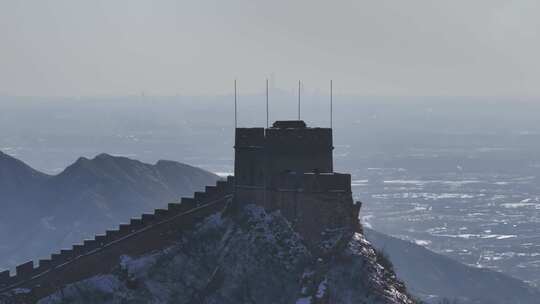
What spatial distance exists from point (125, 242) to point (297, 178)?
13.6 m

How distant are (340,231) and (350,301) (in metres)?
4.69

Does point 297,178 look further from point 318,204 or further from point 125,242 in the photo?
point 125,242

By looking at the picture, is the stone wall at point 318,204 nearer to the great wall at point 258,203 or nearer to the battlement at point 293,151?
the great wall at point 258,203

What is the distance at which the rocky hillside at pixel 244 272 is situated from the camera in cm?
7819

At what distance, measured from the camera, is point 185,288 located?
83.4 m

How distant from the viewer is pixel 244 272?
3199 inches

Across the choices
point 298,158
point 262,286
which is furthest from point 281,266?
point 298,158

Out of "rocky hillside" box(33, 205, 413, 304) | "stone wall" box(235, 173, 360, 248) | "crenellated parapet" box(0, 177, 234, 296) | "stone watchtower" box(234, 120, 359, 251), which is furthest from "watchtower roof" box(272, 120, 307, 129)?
"crenellated parapet" box(0, 177, 234, 296)

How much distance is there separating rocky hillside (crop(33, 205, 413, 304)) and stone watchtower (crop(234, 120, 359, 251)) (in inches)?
36.9

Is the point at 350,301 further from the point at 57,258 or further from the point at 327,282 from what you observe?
the point at 57,258

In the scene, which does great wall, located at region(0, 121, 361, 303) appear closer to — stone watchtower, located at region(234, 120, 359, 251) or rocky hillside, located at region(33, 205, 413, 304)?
stone watchtower, located at region(234, 120, 359, 251)

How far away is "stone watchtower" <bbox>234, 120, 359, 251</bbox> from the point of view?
80.1m

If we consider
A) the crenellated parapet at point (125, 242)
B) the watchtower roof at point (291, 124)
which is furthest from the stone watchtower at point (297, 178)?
the crenellated parapet at point (125, 242)

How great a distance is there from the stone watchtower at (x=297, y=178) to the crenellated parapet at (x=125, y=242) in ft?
10.1
